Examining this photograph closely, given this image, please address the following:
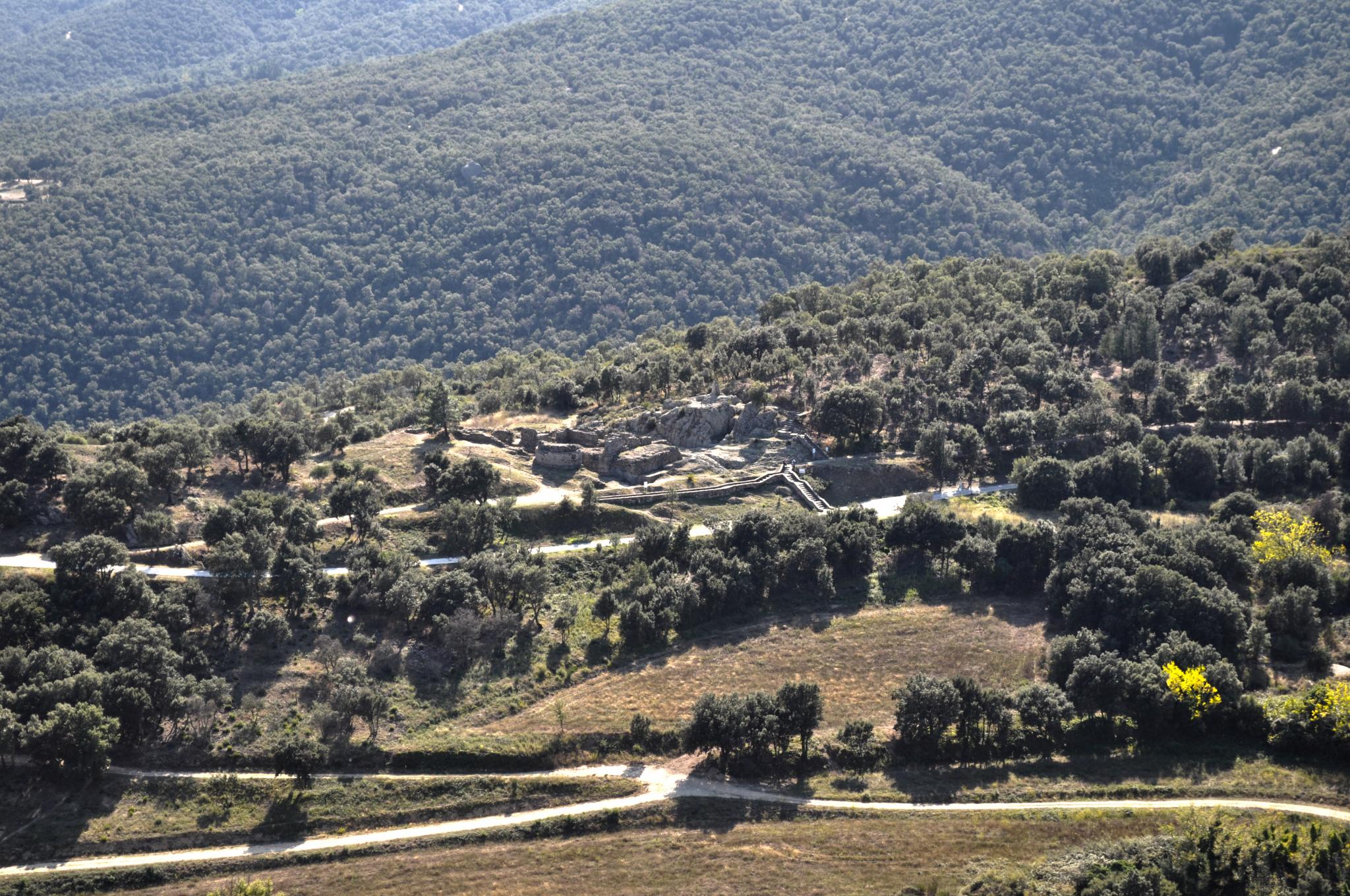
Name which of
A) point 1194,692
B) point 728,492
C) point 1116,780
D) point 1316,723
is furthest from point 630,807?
point 1316,723

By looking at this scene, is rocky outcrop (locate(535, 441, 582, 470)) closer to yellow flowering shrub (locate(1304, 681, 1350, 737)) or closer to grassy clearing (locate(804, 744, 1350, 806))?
grassy clearing (locate(804, 744, 1350, 806))

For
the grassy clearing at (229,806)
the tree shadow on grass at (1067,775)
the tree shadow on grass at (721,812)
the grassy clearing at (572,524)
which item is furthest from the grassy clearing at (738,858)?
the grassy clearing at (572,524)

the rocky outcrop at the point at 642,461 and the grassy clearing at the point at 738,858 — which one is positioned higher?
the rocky outcrop at the point at 642,461

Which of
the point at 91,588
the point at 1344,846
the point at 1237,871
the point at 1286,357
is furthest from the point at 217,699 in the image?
the point at 1286,357

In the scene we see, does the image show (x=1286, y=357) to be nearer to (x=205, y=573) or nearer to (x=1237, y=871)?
(x=1237, y=871)

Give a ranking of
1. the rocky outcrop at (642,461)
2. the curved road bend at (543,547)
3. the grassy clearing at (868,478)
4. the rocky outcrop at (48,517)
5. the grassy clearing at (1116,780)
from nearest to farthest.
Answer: the grassy clearing at (1116,780)
the curved road bend at (543,547)
the rocky outcrop at (48,517)
the grassy clearing at (868,478)
the rocky outcrop at (642,461)

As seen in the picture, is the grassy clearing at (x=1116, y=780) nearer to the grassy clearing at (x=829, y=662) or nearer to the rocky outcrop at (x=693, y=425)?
the grassy clearing at (x=829, y=662)
